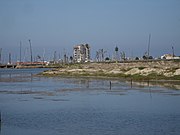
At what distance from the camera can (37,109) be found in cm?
3269

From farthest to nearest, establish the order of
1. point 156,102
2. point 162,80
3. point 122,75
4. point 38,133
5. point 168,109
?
point 122,75
point 162,80
point 156,102
point 168,109
point 38,133

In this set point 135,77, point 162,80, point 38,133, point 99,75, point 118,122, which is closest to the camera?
point 38,133

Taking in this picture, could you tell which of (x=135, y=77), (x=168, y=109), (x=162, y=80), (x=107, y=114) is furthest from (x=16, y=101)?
(x=135, y=77)

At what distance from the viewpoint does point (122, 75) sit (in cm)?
8538

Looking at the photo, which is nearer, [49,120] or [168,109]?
[49,120]

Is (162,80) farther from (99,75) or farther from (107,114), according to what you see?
(107,114)

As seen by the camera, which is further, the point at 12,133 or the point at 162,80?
the point at 162,80

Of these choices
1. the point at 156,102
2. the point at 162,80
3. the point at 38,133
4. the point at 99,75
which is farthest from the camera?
the point at 99,75

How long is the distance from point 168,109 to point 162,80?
3770 cm

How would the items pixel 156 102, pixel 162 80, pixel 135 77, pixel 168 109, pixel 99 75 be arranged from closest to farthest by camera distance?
pixel 168 109, pixel 156 102, pixel 162 80, pixel 135 77, pixel 99 75

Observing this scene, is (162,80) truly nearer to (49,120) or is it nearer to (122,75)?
(122,75)

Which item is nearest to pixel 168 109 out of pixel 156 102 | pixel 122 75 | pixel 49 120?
pixel 156 102

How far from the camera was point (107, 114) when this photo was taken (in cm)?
2941

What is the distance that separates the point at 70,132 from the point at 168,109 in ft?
40.4
